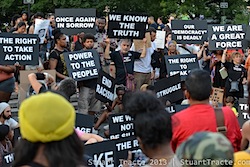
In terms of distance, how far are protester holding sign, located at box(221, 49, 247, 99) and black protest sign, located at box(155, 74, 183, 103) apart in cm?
303

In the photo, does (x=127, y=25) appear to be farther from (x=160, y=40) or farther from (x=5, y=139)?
(x=5, y=139)

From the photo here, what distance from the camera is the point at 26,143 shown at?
128 inches

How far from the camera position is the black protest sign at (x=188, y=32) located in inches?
563

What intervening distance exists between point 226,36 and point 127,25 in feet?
7.37

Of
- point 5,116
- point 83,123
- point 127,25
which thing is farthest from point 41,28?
point 83,123

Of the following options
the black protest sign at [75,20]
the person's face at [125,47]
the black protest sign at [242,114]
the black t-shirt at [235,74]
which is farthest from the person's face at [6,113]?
the black protest sign at [75,20]

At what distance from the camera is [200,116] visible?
490 cm

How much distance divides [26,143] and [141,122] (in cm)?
94

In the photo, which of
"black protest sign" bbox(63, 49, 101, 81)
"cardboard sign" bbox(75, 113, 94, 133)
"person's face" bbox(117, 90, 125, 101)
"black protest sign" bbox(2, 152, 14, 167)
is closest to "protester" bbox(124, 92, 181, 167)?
"black protest sign" bbox(2, 152, 14, 167)

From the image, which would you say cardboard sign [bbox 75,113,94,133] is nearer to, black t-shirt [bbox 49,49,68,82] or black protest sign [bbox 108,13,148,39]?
black t-shirt [bbox 49,49,68,82]

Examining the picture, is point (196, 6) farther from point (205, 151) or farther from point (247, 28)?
point (205, 151)

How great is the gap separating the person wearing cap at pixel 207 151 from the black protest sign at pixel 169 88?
6370 millimetres

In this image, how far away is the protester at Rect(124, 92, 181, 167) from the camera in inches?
152

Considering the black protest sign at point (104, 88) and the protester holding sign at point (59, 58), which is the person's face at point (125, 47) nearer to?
the protester holding sign at point (59, 58)
